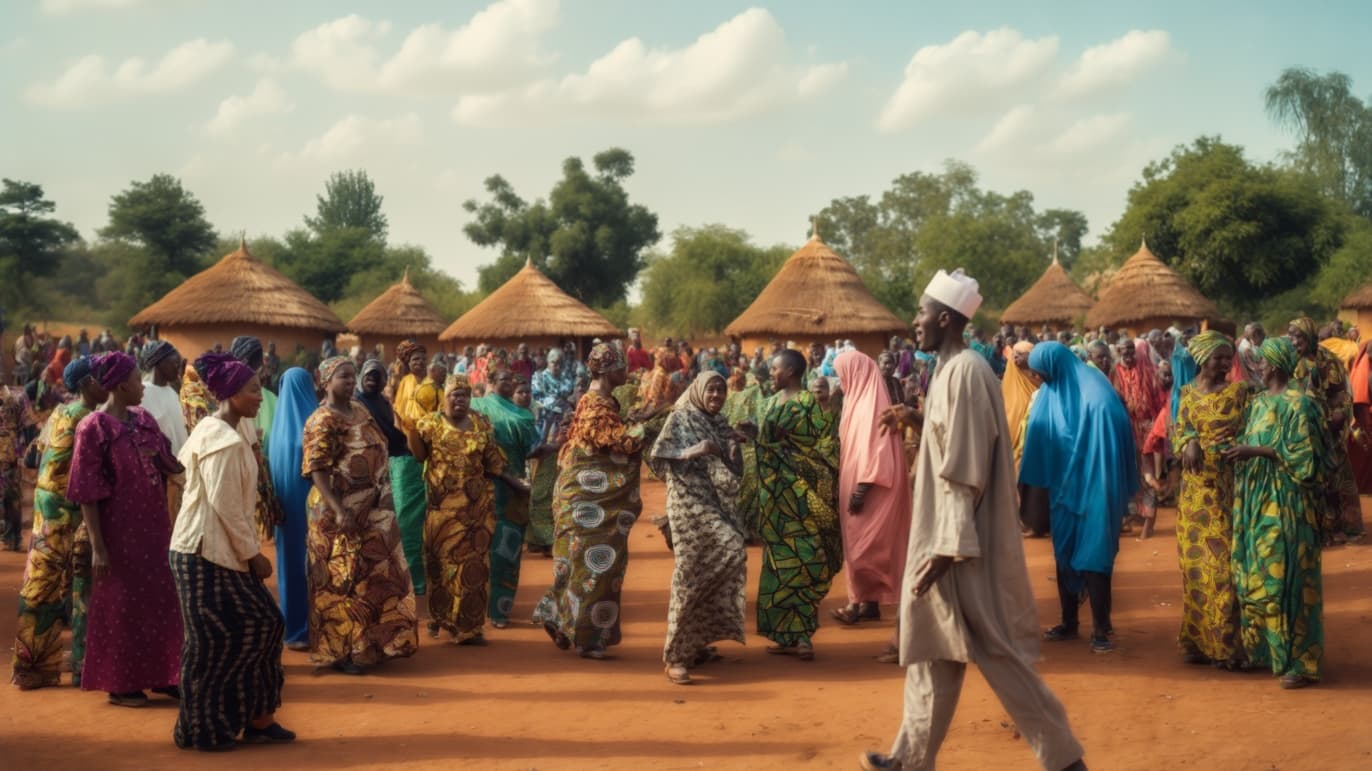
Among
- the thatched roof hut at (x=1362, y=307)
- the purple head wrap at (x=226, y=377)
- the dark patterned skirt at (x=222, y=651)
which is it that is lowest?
the dark patterned skirt at (x=222, y=651)

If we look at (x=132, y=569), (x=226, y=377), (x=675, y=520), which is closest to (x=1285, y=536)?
Answer: (x=675, y=520)

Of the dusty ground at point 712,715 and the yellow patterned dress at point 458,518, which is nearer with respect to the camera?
the dusty ground at point 712,715

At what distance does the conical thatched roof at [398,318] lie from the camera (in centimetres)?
3344

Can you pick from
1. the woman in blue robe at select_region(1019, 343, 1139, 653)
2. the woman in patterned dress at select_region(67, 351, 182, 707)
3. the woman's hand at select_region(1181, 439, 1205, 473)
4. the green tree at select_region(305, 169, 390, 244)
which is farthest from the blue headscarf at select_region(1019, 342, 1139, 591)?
the green tree at select_region(305, 169, 390, 244)

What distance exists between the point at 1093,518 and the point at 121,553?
493cm

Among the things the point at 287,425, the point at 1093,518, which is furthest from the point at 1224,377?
the point at 287,425

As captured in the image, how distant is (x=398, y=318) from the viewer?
33656 mm

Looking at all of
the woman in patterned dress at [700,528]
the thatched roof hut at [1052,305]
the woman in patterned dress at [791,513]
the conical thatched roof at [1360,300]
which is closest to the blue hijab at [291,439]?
the woman in patterned dress at [700,528]

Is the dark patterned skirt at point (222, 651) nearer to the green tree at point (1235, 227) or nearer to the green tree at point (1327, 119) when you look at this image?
the green tree at point (1235, 227)

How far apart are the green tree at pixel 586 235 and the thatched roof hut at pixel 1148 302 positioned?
26252 mm

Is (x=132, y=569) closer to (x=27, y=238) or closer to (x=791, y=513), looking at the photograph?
(x=791, y=513)

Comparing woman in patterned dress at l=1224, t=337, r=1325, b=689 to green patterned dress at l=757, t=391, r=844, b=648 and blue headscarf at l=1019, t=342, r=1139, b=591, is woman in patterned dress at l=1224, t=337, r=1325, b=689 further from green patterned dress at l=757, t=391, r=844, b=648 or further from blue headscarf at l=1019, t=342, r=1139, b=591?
green patterned dress at l=757, t=391, r=844, b=648

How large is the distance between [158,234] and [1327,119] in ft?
167

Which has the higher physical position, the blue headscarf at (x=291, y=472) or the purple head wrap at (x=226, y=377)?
the purple head wrap at (x=226, y=377)
